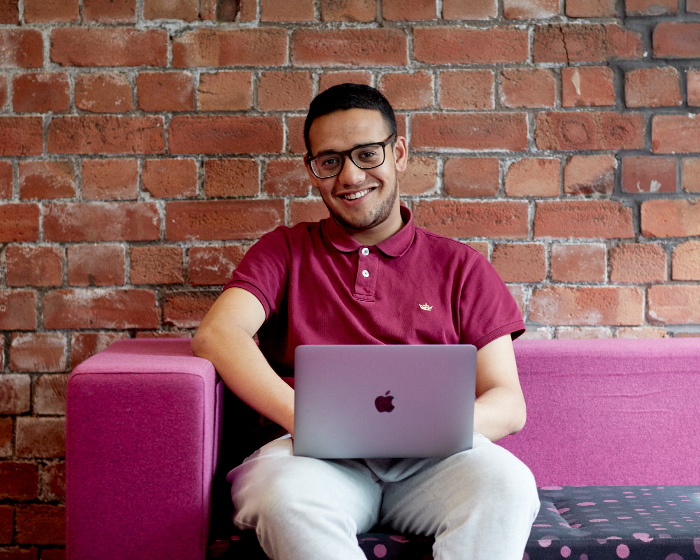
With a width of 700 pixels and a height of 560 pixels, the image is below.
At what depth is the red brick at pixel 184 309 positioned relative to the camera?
1634mm

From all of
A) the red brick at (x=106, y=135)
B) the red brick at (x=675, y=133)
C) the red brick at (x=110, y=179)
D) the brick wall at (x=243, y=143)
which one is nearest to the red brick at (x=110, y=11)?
the brick wall at (x=243, y=143)

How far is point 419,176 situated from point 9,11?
120cm

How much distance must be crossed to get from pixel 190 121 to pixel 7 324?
2.46 feet

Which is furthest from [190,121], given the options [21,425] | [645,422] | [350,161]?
[645,422]

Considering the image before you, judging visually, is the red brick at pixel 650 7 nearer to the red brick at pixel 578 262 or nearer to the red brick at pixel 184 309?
the red brick at pixel 578 262

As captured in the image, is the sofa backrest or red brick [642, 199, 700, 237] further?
red brick [642, 199, 700, 237]

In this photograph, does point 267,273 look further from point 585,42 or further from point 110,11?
point 585,42

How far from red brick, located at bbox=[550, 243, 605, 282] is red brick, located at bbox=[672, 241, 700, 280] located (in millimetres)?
202

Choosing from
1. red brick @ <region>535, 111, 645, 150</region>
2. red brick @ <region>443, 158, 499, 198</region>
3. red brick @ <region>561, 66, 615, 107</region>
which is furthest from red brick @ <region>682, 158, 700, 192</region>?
red brick @ <region>443, 158, 499, 198</region>

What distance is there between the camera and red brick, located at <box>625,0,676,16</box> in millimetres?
1620

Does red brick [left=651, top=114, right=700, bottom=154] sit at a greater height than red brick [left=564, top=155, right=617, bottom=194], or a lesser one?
greater

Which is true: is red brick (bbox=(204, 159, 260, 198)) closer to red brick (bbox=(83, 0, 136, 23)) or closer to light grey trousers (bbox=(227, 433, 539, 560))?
red brick (bbox=(83, 0, 136, 23))

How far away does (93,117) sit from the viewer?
1.62 metres

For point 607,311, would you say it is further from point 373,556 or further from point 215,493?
point 215,493
